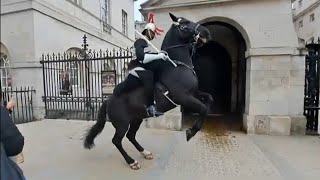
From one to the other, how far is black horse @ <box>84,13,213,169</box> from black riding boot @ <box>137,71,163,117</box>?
8 cm

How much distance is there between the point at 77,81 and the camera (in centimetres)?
1120

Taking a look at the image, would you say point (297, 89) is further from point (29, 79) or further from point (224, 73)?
point (29, 79)

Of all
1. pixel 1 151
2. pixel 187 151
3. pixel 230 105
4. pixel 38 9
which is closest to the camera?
pixel 1 151

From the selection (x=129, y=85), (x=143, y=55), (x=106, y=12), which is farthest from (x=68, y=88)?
(x=106, y=12)

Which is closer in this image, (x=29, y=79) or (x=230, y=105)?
(x=29, y=79)

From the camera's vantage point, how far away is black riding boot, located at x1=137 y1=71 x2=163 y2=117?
396 centimetres

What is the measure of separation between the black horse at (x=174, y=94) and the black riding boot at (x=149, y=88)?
76 millimetres

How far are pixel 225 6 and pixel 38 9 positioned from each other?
6.69 meters

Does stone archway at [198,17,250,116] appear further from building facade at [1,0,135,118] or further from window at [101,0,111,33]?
window at [101,0,111,33]

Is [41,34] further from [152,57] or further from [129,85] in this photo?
[152,57]

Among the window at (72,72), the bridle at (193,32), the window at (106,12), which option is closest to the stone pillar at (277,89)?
the bridle at (193,32)

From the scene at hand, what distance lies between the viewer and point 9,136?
1788mm

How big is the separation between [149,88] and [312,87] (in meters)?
4.92

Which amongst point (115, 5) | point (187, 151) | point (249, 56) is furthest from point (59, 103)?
point (115, 5)
